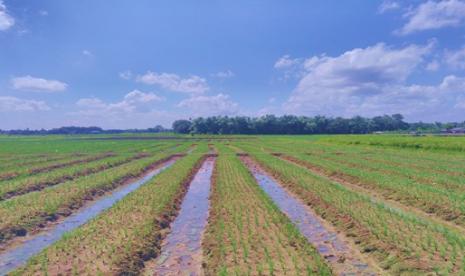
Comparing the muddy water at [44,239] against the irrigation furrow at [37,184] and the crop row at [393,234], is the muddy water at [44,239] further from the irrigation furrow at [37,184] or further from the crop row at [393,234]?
the crop row at [393,234]

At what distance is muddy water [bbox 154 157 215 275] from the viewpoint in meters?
7.56

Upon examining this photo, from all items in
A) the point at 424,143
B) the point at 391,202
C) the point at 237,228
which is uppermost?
the point at 424,143

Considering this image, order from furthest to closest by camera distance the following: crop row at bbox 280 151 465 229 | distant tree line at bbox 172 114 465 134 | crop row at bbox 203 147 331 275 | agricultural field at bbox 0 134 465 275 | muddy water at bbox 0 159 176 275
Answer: distant tree line at bbox 172 114 465 134 → crop row at bbox 280 151 465 229 → muddy water at bbox 0 159 176 275 → agricultural field at bbox 0 134 465 275 → crop row at bbox 203 147 331 275

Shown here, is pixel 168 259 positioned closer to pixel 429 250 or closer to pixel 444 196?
pixel 429 250

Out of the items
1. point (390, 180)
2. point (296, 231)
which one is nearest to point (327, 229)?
point (296, 231)

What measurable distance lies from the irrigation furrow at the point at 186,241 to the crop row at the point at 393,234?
14.1ft

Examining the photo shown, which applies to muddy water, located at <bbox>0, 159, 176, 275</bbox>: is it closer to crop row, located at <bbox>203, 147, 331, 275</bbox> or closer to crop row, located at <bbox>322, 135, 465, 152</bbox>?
crop row, located at <bbox>203, 147, 331, 275</bbox>

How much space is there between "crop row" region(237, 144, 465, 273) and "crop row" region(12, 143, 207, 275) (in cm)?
560

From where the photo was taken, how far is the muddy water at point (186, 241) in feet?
24.8

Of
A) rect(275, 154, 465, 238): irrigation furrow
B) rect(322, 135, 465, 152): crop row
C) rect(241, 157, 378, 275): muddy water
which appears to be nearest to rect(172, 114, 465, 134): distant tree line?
rect(322, 135, 465, 152): crop row

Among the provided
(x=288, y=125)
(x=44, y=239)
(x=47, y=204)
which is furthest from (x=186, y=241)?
(x=288, y=125)

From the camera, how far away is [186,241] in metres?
9.54

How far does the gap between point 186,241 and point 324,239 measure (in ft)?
12.9

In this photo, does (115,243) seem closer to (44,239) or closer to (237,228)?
(44,239)
